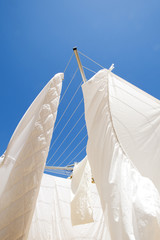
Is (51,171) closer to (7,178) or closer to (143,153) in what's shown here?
(143,153)

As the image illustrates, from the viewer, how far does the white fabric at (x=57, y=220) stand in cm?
267

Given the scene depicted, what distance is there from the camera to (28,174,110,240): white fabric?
267 cm

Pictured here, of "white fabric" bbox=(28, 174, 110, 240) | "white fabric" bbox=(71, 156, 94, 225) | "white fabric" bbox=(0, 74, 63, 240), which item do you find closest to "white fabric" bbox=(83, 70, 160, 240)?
"white fabric" bbox=(0, 74, 63, 240)

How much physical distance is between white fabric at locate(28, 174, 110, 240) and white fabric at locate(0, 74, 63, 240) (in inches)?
75.9

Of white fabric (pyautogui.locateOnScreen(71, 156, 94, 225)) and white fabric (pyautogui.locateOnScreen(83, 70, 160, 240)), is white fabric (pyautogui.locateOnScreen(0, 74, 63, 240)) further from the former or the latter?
white fabric (pyautogui.locateOnScreen(71, 156, 94, 225))

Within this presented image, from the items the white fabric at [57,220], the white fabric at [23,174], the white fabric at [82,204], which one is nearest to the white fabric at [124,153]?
the white fabric at [23,174]

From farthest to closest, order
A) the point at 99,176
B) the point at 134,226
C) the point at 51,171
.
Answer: the point at 51,171 → the point at 99,176 → the point at 134,226

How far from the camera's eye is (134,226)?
33.8 inches

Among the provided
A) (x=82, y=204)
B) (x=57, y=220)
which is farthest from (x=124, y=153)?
(x=57, y=220)

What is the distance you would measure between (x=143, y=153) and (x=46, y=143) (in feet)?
3.00

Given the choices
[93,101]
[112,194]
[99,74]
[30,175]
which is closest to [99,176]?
[112,194]

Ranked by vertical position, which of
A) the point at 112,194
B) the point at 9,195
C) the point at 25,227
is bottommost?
the point at 25,227

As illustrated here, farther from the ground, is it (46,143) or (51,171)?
(51,171)

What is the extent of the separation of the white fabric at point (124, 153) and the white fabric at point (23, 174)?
43cm
